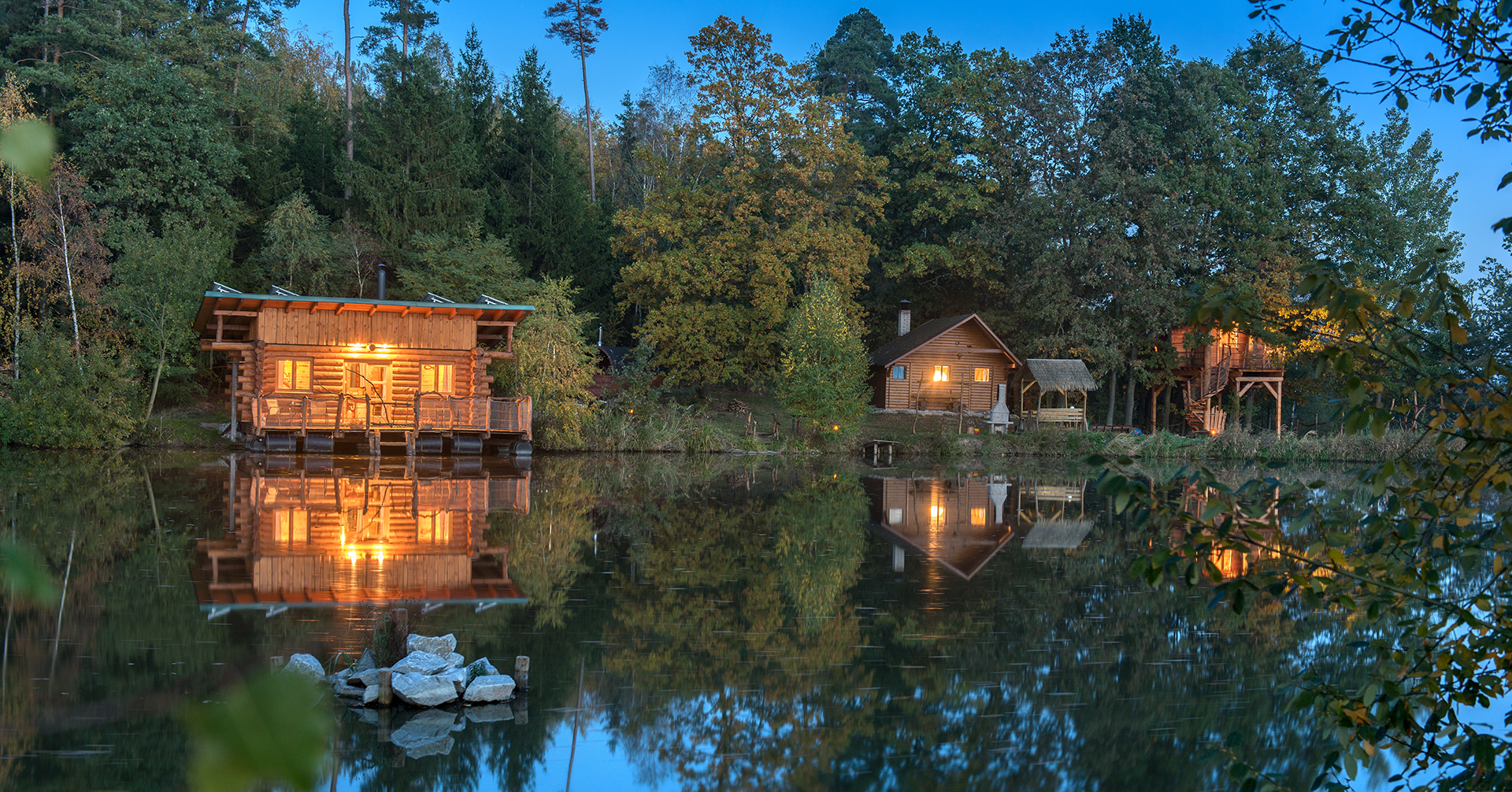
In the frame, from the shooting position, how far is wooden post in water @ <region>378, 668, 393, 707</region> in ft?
23.5

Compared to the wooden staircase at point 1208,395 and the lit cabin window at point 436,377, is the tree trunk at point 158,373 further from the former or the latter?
the wooden staircase at point 1208,395

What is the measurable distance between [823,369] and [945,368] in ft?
35.5

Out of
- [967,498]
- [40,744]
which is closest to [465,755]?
[40,744]

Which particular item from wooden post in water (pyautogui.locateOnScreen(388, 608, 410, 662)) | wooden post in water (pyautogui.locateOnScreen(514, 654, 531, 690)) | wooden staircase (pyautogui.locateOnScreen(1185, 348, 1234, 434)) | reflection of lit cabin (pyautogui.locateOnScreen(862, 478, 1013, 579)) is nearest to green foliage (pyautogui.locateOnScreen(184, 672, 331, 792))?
wooden post in water (pyautogui.locateOnScreen(514, 654, 531, 690))

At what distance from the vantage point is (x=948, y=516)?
60.1 ft

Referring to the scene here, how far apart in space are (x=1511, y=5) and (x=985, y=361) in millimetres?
40891

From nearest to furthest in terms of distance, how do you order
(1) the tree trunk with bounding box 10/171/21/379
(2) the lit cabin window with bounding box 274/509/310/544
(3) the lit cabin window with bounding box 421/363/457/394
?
(2) the lit cabin window with bounding box 274/509/310/544
(1) the tree trunk with bounding box 10/171/21/379
(3) the lit cabin window with bounding box 421/363/457/394

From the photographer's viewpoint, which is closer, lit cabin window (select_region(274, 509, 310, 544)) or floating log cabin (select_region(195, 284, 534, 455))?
lit cabin window (select_region(274, 509, 310, 544))

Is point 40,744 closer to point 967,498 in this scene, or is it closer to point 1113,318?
point 967,498

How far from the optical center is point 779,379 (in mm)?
35156

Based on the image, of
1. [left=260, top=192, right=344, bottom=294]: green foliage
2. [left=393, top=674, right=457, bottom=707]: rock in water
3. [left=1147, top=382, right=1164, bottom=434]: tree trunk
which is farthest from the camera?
[left=1147, top=382, right=1164, bottom=434]: tree trunk

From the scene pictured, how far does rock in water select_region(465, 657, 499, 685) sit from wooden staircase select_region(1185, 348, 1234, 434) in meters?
37.3

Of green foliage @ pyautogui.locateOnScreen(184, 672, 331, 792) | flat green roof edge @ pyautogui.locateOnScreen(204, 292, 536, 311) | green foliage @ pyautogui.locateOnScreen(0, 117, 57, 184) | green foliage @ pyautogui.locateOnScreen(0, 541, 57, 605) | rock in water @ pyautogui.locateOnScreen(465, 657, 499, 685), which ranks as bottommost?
rock in water @ pyautogui.locateOnScreen(465, 657, 499, 685)

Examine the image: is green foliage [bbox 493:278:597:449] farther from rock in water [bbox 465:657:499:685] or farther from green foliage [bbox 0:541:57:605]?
green foliage [bbox 0:541:57:605]
